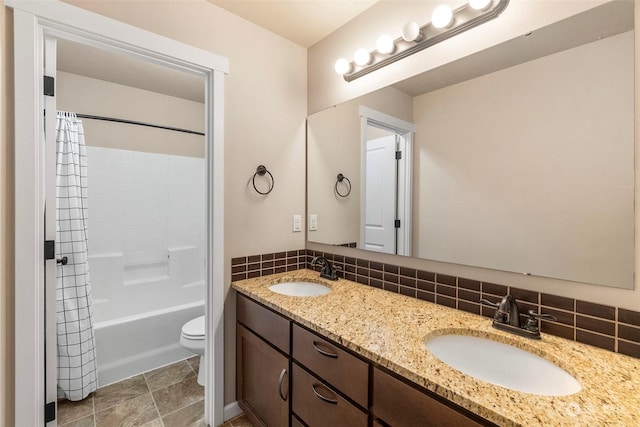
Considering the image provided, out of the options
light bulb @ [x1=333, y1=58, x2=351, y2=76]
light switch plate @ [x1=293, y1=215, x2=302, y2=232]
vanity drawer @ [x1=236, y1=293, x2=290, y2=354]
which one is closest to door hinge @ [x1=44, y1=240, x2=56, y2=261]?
vanity drawer @ [x1=236, y1=293, x2=290, y2=354]

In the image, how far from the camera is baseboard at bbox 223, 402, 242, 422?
5.77 ft

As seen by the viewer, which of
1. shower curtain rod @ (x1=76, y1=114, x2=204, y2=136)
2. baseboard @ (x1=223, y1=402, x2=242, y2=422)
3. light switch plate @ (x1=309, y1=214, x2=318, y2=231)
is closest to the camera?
baseboard @ (x1=223, y1=402, x2=242, y2=422)

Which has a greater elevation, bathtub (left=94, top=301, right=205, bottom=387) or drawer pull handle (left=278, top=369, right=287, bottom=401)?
drawer pull handle (left=278, top=369, right=287, bottom=401)

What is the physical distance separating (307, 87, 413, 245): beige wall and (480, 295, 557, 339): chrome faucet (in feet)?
2.82

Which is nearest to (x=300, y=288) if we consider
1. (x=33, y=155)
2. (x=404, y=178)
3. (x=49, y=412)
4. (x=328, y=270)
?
(x=328, y=270)

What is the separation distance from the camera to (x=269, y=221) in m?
1.95

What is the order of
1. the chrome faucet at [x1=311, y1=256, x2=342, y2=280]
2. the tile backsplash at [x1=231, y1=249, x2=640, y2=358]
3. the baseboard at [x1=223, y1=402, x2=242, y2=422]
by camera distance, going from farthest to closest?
the chrome faucet at [x1=311, y1=256, x2=342, y2=280] → the baseboard at [x1=223, y1=402, x2=242, y2=422] → the tile backsplash at [x1=231, y1=249, x2=640, y2=358]

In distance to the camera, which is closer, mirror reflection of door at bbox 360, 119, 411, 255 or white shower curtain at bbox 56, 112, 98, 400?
mirror reflection of door at bbox 360, 119, 411, 255

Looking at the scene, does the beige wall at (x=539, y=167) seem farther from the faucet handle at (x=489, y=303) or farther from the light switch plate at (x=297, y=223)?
the light switch plate at (x=297, y=223)

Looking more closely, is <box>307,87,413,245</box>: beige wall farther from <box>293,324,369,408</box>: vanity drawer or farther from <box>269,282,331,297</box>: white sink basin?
<box>293,324,369,408</box>: vanity drawer

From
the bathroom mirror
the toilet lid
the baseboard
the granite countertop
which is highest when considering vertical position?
the bathroom mirror

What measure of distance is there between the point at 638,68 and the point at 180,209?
10.8 ft

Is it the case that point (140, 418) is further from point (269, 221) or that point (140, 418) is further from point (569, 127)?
point (569, 127)

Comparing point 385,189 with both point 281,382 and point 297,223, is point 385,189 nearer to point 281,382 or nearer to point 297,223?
point 297,223
